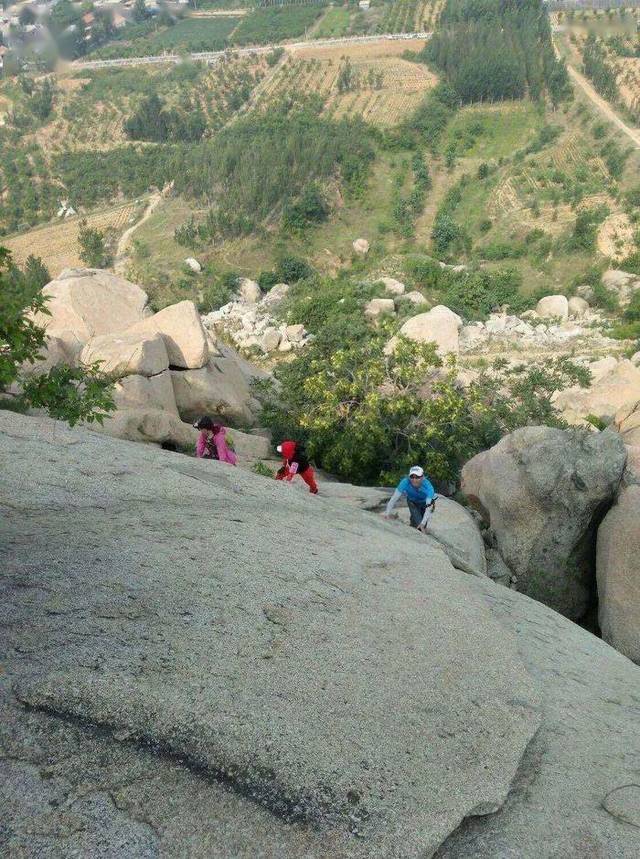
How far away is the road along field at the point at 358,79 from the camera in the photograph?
239 feet

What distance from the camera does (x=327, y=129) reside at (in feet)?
212

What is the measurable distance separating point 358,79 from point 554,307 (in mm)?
53270

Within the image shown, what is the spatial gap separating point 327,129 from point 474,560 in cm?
6260

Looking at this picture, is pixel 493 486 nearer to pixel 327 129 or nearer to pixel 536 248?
pixel 536 248

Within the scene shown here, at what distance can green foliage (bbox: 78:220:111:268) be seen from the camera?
171ft

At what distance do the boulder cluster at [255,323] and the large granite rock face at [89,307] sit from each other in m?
13.2

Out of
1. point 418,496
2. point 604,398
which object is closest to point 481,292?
point 604,398

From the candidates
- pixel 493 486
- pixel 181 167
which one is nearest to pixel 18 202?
pixel 181 167

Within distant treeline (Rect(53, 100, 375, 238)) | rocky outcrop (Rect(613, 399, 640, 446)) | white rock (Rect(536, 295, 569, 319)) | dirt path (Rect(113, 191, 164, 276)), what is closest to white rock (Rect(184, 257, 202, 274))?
distant treeline (Rect(53, 100, 375, 238))

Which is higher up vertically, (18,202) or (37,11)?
(37,11)

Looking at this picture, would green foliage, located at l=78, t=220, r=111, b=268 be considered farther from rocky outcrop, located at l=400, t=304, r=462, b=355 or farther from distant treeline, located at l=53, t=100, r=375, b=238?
rocky outcrop, located at l=400, t=304, r=462, b=355

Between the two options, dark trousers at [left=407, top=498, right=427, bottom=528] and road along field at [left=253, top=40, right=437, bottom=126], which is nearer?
dark trousers at [left=407, top=498, right=427, bottom=528]

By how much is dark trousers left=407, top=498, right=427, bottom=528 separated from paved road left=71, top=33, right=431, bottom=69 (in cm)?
9583

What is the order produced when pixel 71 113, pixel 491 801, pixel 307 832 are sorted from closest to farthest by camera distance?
pixel 307 832
pixel 491 801
pixel 71 113
